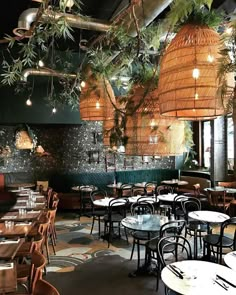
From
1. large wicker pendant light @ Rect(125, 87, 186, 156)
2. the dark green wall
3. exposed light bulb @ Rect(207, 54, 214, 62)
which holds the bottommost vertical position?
large wicker pendant light @ Rect(125, 87, 186, 156)

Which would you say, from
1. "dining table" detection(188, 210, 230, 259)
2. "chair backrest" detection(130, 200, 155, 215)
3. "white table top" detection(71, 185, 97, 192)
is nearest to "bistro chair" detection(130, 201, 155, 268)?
"chair backrest" detection(130, 200, 155, 215)

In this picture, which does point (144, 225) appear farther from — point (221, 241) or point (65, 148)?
point (65, 148)

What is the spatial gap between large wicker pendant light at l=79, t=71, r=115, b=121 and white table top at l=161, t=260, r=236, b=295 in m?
1.67

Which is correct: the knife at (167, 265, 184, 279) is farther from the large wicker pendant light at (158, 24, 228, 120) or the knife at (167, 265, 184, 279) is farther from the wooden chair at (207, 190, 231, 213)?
the wooden chair at (207, 190, 231, 213)

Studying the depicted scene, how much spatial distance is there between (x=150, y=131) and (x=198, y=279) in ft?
5.44

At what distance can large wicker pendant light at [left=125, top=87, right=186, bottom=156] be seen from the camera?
6.88ft

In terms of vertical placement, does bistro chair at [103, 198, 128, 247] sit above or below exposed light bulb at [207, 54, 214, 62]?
below

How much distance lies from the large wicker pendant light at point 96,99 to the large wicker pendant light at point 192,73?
118 centimetres

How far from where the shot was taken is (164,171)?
11438mm

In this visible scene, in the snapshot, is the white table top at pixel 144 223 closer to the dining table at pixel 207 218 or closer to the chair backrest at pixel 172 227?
the chair backrest at pixel 172 227

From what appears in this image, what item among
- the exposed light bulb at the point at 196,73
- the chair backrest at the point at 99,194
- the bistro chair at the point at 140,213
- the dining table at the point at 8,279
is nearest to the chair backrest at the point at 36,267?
the dining table at the point at 8,279

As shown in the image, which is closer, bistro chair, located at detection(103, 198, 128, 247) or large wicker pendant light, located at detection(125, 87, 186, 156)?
large wicker pendant light, located at detection(125, 87, 186, 156)

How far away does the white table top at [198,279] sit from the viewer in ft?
8.74

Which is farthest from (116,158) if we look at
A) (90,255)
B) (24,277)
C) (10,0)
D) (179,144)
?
(179,144)
